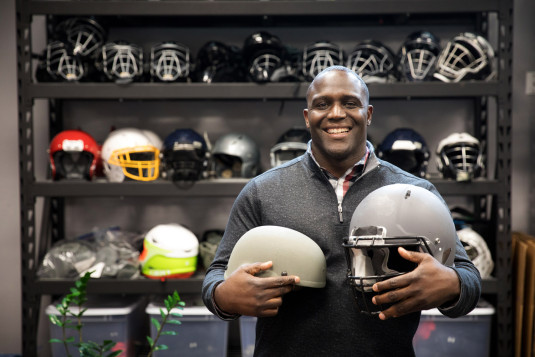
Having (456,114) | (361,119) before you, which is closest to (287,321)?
(361,119)

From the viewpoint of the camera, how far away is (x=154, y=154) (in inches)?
120

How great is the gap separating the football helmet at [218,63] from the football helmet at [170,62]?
11 centimetres

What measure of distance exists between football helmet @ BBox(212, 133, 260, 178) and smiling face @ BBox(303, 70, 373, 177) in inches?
59.6

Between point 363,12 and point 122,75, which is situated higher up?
point 363,12

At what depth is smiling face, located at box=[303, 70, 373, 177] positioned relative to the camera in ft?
4.93

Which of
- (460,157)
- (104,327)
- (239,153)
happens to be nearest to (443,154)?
(460,157)

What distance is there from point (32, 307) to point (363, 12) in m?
2.51

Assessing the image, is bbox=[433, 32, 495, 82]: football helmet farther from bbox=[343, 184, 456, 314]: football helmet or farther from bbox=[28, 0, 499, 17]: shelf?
bbox=[343, 184, 456, 314]: football helmet

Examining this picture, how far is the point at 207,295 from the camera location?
1409 mm

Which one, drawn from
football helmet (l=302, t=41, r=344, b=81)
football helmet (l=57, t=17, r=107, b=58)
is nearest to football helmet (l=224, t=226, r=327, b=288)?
football helmet (l=302, t=41, r=344, b=81)

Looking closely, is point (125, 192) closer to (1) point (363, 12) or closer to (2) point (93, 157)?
(2) point (93, 157)

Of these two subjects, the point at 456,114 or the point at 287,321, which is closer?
the point at 287,321

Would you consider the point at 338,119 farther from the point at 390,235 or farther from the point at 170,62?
the point at 170,62

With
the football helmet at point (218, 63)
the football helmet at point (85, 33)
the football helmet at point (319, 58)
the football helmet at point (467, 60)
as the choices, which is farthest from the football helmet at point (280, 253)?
the football helmet at point (85, 33)
